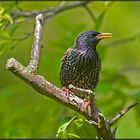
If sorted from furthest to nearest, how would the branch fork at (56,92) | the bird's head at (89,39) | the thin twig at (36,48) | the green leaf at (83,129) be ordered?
the bird's head at (89,39)
the green leaf at (83,129)
the thin twig at (36,48)
the branch fork at (56,92)

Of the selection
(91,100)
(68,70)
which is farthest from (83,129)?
(68,70)

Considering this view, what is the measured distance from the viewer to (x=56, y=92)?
393cm

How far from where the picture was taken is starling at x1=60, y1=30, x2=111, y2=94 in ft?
16.0

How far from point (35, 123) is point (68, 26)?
112cm

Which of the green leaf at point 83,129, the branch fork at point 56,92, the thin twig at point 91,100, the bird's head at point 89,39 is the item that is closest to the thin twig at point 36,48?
the branch fork at point 56,92

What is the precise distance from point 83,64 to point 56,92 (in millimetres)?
1006

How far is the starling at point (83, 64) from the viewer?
4.87 metres

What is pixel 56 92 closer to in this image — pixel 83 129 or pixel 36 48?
pixel 36 48

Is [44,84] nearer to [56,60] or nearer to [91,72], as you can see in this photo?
[91,72]

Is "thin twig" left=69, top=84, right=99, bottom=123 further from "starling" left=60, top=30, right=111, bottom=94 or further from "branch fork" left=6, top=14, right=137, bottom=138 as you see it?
"starling" left=60, top=30, right=111, bottom=94

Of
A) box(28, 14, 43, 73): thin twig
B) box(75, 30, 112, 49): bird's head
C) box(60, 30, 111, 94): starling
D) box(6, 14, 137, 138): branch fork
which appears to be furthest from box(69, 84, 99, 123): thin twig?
box(75, 30, 112, 49): bird's head

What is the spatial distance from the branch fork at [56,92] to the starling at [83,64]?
67 centimetres

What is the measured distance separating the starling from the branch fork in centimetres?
67

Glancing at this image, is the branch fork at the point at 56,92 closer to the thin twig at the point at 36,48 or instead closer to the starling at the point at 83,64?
the thin twig at the point at 36,48
